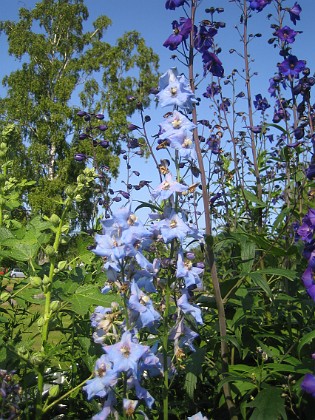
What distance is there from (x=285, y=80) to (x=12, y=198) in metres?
2.12

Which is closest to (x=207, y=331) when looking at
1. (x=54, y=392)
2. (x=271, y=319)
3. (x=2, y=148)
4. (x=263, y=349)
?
(x=271, y=319)

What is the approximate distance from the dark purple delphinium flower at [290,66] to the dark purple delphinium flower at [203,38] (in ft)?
3.89

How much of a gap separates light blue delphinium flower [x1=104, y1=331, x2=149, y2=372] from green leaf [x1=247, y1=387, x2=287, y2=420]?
24.6 inches

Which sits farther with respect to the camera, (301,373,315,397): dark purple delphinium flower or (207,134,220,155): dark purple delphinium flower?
(207,134,220,155): dark purple delphinium flower

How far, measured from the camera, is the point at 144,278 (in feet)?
5.31

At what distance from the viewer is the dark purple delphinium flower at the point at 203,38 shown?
97.0 inches

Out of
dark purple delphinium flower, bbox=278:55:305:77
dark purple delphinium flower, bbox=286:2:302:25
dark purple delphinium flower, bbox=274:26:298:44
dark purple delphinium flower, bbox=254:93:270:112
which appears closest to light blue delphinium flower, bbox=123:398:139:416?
dark purple delphinium flower, bbox=278:55:305:77

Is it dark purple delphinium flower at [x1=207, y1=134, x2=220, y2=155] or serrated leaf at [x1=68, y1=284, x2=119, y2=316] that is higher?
dark purple delphinium flower at [x1=207, y1=134, x2=220, y2=155]

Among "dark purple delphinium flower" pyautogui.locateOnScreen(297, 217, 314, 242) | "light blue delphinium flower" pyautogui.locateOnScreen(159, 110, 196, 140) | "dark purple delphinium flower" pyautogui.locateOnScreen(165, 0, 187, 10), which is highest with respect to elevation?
"dark purple delphinium flower" pyautogui.locateOnScreen(165, 0, 187, 10)

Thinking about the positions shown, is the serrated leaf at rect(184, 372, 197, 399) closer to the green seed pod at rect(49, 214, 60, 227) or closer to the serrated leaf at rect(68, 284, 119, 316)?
the serrated leaf at rect(68, 284, 119, 316)

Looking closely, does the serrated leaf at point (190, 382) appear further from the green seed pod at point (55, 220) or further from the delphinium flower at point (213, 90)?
the delphinium flower at point (213, 90)

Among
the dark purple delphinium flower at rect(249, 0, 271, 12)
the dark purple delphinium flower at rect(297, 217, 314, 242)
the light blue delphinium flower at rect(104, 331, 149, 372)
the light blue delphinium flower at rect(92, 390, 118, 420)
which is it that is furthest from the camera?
the dark purple delphinium flower at rect(249, 0, 271, 12)

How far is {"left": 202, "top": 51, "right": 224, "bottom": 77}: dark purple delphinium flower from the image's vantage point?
2.59 m

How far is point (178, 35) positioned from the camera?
243 cm
